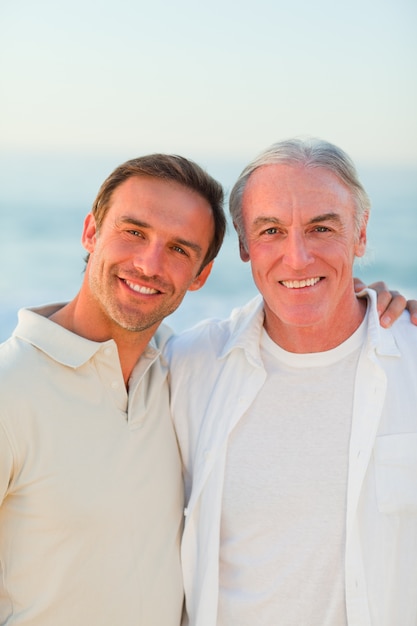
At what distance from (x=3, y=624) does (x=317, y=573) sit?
3.09 feet

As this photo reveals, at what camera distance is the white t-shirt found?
2.30 m

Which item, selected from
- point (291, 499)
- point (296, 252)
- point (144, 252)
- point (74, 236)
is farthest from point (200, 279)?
point (74, 236)

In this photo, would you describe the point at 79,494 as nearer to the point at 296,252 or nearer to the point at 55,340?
the point at 55,340

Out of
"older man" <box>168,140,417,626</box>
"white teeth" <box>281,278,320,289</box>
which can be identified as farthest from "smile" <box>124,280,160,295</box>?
"white teeth" <box>281,278,320,289</box>

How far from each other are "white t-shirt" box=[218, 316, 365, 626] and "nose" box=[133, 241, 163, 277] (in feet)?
1.81

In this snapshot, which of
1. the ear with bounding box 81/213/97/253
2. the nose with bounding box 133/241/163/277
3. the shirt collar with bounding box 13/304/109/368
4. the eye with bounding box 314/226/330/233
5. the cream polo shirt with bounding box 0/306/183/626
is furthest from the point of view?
the ear with bounding box 81/213/97/253

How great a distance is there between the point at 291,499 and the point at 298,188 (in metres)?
1.04

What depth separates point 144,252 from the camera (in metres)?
2.51

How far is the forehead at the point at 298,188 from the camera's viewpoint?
2.53m

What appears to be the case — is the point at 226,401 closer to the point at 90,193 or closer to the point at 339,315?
the point at 339,315

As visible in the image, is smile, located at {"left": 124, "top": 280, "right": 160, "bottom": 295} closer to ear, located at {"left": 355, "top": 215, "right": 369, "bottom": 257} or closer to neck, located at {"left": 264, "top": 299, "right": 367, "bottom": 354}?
neck, located at {"left": 264, "top": 299, "right": 367, "bottom": 354}

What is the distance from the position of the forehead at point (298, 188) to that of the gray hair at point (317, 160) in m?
0.02

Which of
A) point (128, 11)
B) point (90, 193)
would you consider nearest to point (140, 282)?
point (90, 193)

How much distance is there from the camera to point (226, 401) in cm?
257
